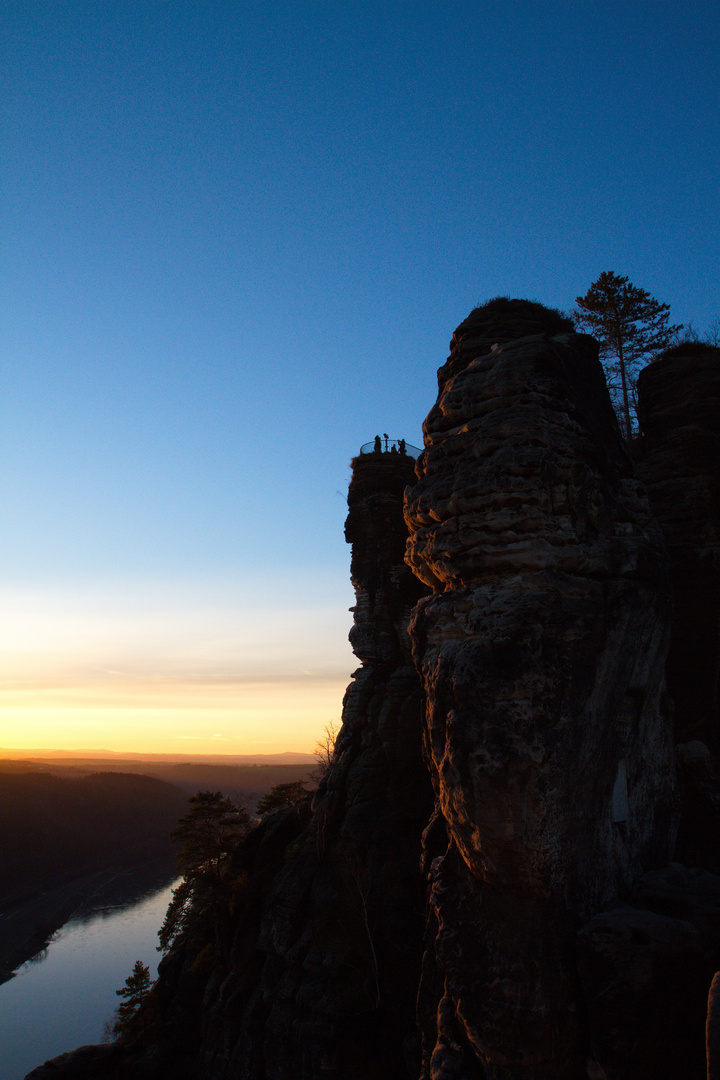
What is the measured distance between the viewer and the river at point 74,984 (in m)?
44.7

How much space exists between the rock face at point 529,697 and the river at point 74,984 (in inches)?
1689

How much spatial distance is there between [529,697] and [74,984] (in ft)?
201

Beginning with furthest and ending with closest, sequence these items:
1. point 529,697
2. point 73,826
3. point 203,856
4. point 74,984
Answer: point 73,826
point 74,984
point 203,856
point 529,697

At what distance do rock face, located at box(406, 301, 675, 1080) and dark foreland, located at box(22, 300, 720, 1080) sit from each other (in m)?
0.04

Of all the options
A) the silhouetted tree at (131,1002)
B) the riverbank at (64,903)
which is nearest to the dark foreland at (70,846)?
the riverbank at (64,903)

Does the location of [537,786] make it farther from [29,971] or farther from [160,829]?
[160,829]

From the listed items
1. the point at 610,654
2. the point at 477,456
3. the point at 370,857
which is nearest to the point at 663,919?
the point at 610,654

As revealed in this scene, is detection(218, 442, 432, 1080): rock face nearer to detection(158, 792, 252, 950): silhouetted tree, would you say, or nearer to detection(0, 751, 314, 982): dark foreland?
detection(158, 792, 252, 950): silhouetted tree

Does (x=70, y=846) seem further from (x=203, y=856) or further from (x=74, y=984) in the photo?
(x=203, y=856)

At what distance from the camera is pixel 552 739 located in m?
10.6

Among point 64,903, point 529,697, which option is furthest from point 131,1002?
point 64,903

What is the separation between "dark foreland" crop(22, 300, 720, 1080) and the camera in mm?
9969

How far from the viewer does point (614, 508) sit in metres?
13.4

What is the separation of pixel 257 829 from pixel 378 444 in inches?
740
